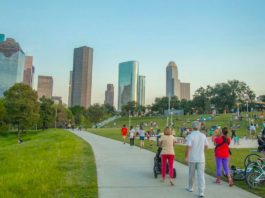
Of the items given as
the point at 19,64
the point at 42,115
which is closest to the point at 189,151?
the point at 42,115

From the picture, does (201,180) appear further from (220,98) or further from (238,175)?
(220,98)

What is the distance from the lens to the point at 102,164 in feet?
39.6

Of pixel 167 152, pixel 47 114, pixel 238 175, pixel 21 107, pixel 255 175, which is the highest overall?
pixel 21 107

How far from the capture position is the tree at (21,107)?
6031 cm

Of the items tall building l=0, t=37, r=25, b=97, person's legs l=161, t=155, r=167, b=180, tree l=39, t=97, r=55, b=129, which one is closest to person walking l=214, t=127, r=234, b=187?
person's legs l=161, t=155, r=167, b=180

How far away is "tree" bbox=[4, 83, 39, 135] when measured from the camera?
60312mm

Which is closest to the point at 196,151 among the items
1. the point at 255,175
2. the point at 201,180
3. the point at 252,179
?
the point at 201,180

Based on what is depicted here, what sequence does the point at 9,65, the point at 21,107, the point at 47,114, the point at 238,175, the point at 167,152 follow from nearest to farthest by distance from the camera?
the point at 167,152, the point at 238,175, the point at 21,107, the point at 47,114, the point at 9,65

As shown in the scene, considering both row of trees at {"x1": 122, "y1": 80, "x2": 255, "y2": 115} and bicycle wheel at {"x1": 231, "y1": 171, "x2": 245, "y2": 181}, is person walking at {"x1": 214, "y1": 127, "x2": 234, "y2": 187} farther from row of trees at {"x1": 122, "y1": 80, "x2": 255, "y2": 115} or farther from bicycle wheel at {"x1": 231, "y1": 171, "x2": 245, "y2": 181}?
row of trees at {"x1": 122, "y1": 80, "x2": 255, "y2": 115}

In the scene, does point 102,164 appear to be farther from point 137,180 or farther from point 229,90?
point 229,90

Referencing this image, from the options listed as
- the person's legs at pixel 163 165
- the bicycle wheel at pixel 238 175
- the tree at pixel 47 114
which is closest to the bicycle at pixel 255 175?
the bicycle wheel at pixel 238 175

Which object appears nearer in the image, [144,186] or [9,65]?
[144,186]

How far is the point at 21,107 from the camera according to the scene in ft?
200

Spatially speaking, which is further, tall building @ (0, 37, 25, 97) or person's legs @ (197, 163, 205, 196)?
tall building @ (0, 37, 25, 97)
